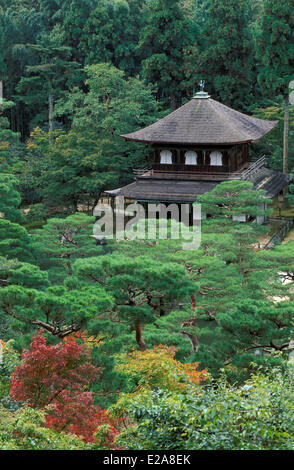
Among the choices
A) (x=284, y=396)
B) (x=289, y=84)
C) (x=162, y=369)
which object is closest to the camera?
(x=284, y=396)

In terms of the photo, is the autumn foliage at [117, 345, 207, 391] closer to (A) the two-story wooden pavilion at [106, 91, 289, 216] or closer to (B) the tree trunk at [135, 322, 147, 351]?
(B) the tree trunk at [135, 322, 147, 351]

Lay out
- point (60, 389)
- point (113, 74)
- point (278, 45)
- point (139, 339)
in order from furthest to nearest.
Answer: point (113, 74)
point (278, 45)
point (139, 339)
point (60, 389)

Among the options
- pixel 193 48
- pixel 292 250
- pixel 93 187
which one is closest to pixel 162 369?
pixel 292 250

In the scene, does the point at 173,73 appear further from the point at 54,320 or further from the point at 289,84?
the point at 54,320

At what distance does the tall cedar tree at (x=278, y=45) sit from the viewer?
38.9 meters

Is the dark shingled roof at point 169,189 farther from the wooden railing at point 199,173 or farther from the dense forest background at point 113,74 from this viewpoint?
the dense forest background at point 113,74

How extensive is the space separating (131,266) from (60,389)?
232 inches

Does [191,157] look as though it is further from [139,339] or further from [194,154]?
[139,339]

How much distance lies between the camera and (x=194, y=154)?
36.5 meters

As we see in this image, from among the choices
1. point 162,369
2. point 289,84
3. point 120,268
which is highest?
point 289,84

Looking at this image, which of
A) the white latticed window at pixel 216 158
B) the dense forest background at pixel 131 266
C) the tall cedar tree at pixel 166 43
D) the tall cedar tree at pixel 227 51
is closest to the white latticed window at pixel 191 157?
the white latticed window at pixel 216 158

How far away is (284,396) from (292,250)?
13.3m

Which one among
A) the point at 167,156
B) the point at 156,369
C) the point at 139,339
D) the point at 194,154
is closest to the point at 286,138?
the point at 194,154
